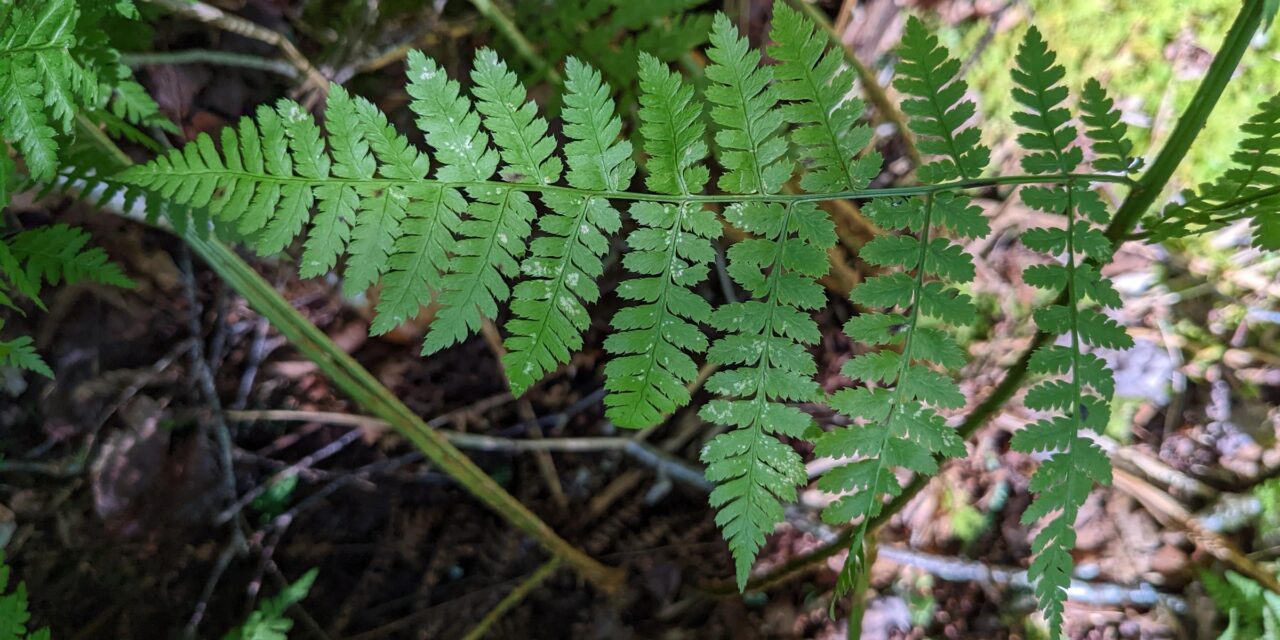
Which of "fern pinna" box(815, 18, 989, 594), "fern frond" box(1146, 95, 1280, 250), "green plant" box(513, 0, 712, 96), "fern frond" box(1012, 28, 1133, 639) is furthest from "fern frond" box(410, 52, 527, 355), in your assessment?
"fern frond" box(1146, 95, 1280, 250)

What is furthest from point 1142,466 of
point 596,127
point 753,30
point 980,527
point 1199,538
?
point 596,127

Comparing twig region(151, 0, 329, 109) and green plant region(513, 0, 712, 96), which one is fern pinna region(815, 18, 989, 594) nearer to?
green plant region(513, 0, 712, 96)

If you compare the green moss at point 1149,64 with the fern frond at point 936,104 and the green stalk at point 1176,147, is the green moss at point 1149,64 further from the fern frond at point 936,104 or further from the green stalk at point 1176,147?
the fern frond at point 936,104

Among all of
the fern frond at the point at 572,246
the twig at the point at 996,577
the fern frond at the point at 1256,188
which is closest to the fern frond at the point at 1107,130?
the fern frond at the point at 1256,188

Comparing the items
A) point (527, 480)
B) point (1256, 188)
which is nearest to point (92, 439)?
point (527, 480)

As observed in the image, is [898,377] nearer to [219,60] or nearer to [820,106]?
[820,106]

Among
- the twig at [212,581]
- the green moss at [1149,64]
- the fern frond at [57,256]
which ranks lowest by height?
the twig at [212,581]

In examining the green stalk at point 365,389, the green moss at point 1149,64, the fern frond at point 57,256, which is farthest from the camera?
the green moss at point 1149,64
